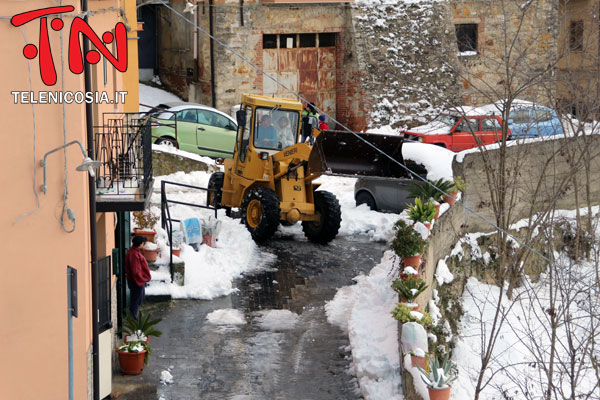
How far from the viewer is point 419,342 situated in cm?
1219

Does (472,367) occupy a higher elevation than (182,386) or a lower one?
lower

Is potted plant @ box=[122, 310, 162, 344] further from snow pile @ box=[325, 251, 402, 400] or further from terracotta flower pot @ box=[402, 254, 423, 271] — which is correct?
terracotta flower pot @ box=[402, 254, 423, 271]

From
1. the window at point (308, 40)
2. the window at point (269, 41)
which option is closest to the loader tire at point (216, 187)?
the window at point (269, 41)

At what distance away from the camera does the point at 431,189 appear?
59.5 ft

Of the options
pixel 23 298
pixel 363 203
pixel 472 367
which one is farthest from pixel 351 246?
pixel 23 298

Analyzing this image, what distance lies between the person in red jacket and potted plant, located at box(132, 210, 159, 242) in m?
2.60

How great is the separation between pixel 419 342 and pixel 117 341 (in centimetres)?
423

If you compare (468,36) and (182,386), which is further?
(468,36)

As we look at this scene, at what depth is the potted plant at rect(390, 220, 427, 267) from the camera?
49.1ft

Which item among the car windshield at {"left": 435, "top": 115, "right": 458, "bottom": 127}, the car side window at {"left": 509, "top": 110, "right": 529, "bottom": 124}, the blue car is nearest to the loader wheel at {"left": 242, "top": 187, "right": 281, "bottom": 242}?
the blue car

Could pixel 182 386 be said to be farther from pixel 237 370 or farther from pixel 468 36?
pixel 468 36

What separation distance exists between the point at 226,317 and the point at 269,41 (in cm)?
1526

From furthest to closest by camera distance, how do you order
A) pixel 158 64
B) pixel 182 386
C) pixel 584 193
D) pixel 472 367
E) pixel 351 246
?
1. pixel 158 64
2. pixel 584 193
3. pixel 351 246
4. pixel 472 367
5. pixel 182 386

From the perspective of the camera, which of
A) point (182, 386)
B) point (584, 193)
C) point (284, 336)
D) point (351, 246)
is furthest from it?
point (584, 193)
